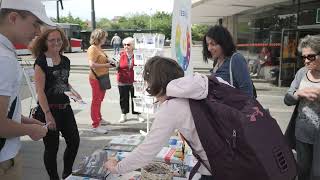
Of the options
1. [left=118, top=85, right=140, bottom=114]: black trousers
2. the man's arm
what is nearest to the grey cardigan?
the man's arm

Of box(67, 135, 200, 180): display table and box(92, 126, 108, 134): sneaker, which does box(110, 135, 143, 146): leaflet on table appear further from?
box(92, 126, 108, 134): sneaker

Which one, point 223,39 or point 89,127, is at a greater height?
point 223,39

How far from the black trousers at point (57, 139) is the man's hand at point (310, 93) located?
7.07ft

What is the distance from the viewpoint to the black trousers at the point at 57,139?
345cm

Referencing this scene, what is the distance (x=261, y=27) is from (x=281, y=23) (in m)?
1.68

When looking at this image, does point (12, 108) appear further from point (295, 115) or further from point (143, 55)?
point (143, 55)

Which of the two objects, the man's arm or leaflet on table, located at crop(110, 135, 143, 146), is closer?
the man's arm

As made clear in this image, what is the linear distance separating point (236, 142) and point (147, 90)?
573 mm

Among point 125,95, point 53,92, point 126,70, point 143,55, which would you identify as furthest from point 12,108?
point 125,95

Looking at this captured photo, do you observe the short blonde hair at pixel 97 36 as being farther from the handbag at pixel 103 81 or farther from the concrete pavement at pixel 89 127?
the concrete pavement at pixel 89 127

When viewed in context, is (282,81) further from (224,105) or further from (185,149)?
(224,105)

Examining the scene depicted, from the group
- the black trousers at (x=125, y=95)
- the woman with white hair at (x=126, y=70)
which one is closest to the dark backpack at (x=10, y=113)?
the woman with white hair at (x=126, y=70)

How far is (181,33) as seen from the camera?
3619 millimetres

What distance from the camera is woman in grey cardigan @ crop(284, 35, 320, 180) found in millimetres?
2824
